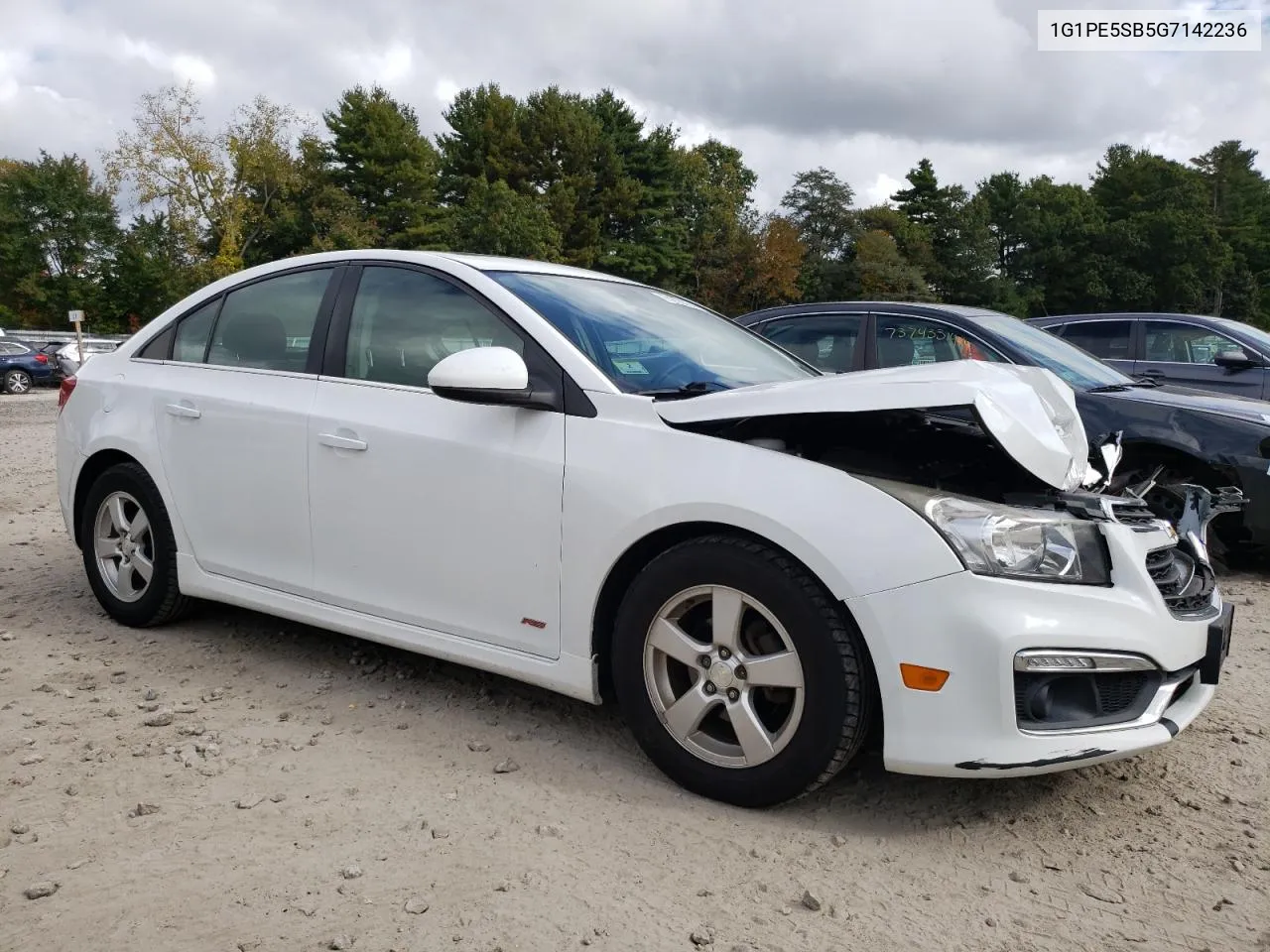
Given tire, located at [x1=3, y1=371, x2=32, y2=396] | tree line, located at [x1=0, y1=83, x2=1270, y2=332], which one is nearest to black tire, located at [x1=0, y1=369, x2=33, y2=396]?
tire, located at [x1=3, y1=371, x2=32, y2=396]

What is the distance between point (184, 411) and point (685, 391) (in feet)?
7.02

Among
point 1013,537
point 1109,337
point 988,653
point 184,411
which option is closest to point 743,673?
point 988,653

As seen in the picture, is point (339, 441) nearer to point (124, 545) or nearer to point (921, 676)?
point (124, 545)

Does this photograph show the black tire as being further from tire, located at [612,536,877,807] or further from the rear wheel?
tire, located at [612,536,877,807]

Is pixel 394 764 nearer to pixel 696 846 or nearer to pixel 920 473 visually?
pixel 696 846

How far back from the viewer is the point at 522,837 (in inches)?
104

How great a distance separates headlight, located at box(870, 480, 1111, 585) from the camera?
2494mm

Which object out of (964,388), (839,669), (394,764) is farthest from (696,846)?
(964,388)

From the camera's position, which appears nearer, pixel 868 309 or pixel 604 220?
pixel 868 309

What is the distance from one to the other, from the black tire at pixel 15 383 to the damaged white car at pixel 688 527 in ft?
86.7

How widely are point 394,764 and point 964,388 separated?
6.45 feet

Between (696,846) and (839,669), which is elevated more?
(839,669)

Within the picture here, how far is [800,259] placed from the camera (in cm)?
6788

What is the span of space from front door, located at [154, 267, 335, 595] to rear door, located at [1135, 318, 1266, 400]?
745 cm
